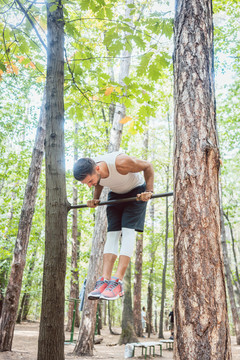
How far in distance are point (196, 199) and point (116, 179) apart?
1.37 metres

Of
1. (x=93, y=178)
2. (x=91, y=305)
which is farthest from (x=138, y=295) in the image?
(x=93, y=178)

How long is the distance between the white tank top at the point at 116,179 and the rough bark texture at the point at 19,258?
13.5 ft

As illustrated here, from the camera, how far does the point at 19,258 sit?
6883 mm

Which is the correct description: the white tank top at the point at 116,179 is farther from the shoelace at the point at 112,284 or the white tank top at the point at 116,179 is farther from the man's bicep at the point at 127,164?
the shoelace at the point at 112,284

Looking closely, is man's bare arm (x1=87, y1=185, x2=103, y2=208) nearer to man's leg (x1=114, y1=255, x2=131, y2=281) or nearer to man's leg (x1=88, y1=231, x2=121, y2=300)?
man's leg (x1=88, y1=231, x2=121, y2=300)

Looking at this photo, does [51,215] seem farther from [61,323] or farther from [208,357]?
[208,357]

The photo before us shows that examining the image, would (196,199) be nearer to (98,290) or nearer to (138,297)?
(98,290)

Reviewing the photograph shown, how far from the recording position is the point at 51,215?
2756mm

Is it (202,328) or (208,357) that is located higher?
(202,328)

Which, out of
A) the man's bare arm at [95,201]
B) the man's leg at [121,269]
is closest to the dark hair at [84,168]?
the man's bare arm at [95,201]

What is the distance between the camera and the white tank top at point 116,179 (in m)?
3.27

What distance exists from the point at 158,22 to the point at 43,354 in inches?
129

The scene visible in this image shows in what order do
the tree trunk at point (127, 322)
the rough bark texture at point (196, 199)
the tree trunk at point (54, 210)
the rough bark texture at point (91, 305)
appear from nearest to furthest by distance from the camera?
1. the rough bark texture at point (196, 199)
2. the tree trunk at point (54, 210)
3. the rough bark texture at point (91, 305)
4. the tree trunk at point (127, 322)

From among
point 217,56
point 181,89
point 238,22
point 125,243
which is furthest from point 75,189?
point 181,89
